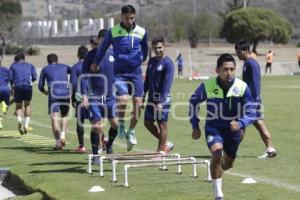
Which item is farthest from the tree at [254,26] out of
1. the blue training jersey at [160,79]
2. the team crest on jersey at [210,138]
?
the team crest on jersey at [210,138]

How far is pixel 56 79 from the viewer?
1553 cm

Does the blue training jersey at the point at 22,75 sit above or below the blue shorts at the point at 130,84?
below

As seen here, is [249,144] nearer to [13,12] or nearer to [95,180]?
[95,180]

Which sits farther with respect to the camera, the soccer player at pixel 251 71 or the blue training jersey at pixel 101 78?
the soccer player at pixel 251 71

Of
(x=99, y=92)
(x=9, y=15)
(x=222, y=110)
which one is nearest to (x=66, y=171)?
(x=99, y=92)

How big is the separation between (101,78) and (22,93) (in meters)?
6.63

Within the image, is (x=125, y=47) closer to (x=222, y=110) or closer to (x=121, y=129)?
(x=121, y=129)

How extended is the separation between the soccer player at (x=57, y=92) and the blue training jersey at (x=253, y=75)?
4.23 meters

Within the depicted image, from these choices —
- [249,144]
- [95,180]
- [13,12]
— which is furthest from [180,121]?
[13,12]

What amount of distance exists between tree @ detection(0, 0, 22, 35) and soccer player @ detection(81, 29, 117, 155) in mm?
75540

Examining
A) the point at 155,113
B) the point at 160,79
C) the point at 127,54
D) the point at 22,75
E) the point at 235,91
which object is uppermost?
the point at 127,54

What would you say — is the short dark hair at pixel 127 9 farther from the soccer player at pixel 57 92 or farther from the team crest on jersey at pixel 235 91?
the soccer player at pixel 57 92

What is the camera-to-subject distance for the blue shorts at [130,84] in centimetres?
1188

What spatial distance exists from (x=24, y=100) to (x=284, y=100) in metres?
13.9
